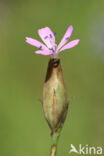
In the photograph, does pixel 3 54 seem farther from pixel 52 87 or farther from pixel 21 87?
pixel 52 87

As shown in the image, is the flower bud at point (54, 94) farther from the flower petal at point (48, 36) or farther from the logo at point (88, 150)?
the logo at point (88, 150)

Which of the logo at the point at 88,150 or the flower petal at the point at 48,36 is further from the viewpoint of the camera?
the logo at the point at 88,150

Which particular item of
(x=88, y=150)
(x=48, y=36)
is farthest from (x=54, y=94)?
(x=88, y=150)

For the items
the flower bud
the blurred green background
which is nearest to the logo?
the blurred green background

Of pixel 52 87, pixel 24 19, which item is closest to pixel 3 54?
pixel 24 19

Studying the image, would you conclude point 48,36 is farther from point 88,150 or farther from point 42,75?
point 42,75

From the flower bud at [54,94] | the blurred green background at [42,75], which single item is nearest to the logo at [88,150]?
the blurred green background at [42,75]

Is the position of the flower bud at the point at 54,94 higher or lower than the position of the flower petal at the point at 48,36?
lower
